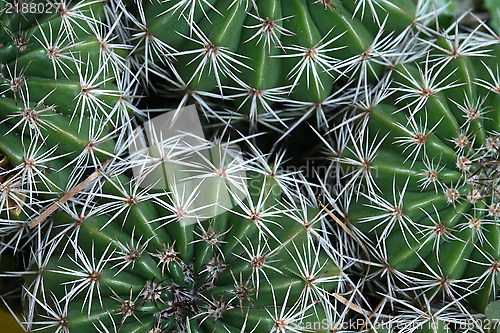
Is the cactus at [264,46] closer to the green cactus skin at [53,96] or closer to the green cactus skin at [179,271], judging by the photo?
the green cactus skin at [53,96]

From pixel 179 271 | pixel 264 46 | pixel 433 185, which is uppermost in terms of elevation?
pixel 264 46

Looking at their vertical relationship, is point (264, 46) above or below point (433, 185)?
above

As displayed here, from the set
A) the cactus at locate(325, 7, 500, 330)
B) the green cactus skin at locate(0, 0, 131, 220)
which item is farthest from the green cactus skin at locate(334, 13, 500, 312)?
the green cactus skin at locate(0, 0, 131, 220)

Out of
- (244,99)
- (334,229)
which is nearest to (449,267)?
(334,229)

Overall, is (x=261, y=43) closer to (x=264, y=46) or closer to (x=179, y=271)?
(x=264, y=46)

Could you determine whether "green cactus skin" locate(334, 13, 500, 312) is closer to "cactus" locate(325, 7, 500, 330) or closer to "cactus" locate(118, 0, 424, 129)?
"cactus" locate(325, 7, 500, 330)

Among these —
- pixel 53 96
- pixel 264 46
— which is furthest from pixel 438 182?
pixel 53 96
